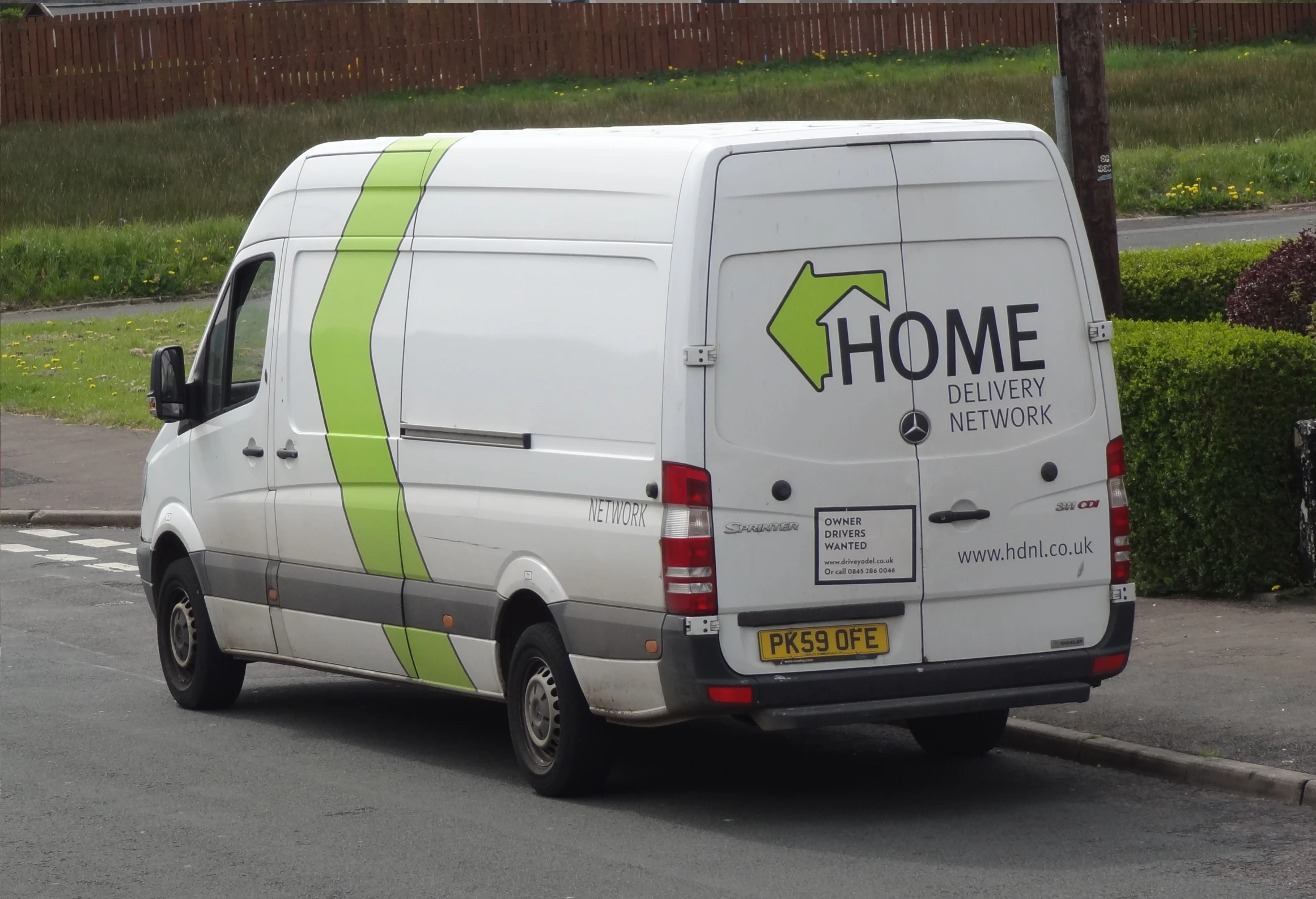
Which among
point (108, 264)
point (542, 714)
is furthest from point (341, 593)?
point (108, 264)

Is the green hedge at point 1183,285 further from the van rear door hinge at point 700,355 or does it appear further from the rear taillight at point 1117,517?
the van rear door hinge at point 700,355

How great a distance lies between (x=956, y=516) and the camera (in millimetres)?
7480

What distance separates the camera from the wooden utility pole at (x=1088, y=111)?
1239 cm

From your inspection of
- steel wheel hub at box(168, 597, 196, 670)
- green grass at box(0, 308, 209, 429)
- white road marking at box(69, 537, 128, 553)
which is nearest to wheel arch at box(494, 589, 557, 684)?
steel wheel hub at box(168, 597, 196, 670)

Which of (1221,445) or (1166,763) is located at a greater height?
(1221,445)

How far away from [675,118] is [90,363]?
20656 millimetres

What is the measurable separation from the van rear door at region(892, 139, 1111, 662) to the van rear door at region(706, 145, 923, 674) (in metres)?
0.10

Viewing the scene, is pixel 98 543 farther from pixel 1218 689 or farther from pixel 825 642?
pixel 825 642

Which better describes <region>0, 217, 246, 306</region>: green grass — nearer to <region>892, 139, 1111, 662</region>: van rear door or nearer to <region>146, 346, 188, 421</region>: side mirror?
<region>146, 346, 188, 421</region>: side mirror

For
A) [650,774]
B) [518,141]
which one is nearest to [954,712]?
[650,774]

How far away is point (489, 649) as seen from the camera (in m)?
8.17

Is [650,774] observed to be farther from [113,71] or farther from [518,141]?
[113,71]

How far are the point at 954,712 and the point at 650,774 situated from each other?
59.7 inches

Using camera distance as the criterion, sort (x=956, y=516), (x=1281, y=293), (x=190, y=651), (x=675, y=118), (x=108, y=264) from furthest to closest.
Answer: (x=675, y=118) → (x=108, y=264) → (x=1281, y=293) → (x=190, y=651) → (x=956, y=516)
